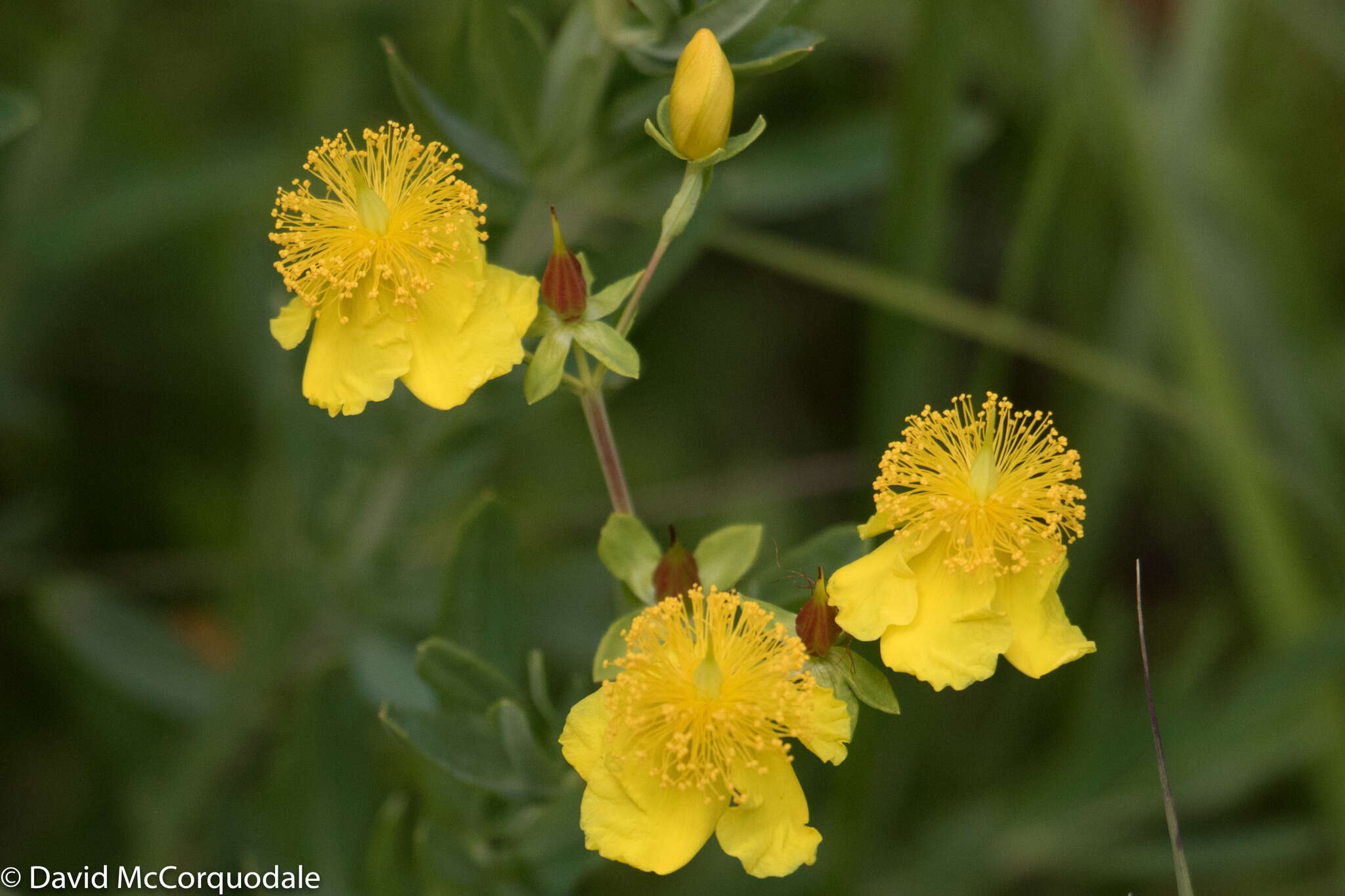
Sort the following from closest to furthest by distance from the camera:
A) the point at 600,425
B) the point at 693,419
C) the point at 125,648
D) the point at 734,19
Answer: the point at 600,425 → the point at 734,19 → the point at 125,648 → the point at 693,419

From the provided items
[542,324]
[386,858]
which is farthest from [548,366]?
[386,858]

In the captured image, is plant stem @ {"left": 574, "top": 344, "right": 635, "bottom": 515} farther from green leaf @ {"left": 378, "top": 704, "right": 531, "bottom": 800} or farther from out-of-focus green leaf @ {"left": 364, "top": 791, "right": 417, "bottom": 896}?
out-of-focus green leaf @ {"left": 364, "top": 791, "right": 417, "bottom": 896}

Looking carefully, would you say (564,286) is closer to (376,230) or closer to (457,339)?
(457,339)

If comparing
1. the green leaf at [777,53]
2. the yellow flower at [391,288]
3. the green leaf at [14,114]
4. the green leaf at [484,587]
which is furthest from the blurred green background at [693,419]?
the green leaf at [14,114]

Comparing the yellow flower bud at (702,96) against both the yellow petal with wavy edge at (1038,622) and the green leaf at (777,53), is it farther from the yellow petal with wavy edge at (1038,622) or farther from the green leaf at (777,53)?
the yellow petal with wavy edge at (1038,622)

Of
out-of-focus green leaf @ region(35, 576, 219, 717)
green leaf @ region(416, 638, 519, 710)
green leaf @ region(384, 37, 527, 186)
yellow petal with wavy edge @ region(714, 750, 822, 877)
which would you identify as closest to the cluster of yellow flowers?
yellow petal with wavy edge @ region(714, 750, 822, 877)

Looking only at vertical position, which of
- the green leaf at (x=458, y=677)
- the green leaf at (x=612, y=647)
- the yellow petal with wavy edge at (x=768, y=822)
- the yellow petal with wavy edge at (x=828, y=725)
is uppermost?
the green leaf at (x=458, y=677)
